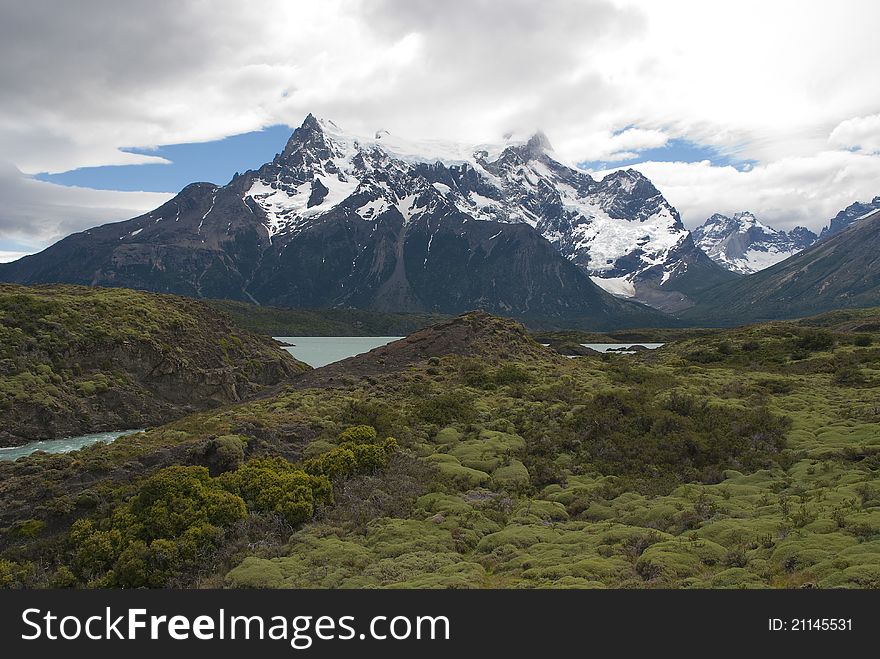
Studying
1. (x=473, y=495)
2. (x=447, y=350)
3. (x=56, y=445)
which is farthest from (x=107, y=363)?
(x=473, y=495)

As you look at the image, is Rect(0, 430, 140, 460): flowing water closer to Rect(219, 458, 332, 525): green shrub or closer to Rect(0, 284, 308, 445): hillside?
Rect(0, 284, 308, 445): hillside

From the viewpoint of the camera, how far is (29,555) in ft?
84.4

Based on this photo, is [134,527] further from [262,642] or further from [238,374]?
[238,374]

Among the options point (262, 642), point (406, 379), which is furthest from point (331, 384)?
point (262, 642)

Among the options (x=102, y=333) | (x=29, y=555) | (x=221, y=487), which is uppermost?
(x=102, y=333)

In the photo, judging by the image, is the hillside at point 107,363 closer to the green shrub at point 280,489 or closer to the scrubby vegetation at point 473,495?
the scrubby vegetation at point 473,495

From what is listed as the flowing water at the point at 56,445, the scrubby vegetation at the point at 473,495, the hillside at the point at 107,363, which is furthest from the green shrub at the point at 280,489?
the hillside at the point at 107,363

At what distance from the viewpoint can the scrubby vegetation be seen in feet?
69.5

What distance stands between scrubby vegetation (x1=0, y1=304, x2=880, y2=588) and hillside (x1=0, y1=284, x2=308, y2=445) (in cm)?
2909

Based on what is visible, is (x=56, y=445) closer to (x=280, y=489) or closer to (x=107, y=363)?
(x=107, y=363)

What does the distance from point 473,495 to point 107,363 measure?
196 feet

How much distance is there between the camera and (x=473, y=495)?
3067cm

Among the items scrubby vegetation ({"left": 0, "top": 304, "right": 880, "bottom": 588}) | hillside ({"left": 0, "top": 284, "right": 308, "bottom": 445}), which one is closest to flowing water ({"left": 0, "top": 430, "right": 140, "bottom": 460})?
hillside ({"left": 0, "top": 284, "right": 308, "bottom": 445})

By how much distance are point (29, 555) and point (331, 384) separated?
32329 mm
